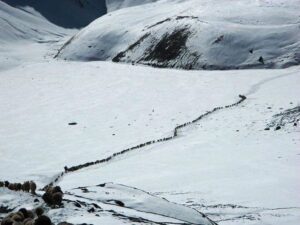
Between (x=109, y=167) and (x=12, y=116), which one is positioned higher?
(x=109, y=167)

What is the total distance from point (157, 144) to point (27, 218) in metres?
21.4

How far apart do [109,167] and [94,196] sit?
1240cm

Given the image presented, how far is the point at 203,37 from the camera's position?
67812 millimetres

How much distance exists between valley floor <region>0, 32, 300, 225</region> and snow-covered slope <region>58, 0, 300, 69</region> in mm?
4250

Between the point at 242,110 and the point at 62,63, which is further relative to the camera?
the point at 62,63

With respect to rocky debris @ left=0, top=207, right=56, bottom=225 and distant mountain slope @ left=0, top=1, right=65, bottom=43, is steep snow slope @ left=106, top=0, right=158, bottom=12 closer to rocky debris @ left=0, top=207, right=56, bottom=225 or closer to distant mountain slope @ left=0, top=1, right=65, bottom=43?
distant mountain slope @ left=0, top=1, right=65, bottom=43

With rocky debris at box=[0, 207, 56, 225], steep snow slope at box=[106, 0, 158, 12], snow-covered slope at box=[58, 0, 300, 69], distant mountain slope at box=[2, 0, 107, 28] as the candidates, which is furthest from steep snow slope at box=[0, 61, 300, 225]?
steep snow slope at box=[106, 0, 158, 12]

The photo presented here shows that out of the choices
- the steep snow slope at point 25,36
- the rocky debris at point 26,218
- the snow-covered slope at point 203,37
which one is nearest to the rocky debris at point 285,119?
the rocky debris at point 26,218

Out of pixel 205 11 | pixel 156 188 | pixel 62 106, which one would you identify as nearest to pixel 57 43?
pixel 205 11

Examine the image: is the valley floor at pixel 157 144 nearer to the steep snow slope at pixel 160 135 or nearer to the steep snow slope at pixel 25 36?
the steep snow slope at pixel 160 135

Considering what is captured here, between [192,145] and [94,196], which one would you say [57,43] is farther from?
[94,196]

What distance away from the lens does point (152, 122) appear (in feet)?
125

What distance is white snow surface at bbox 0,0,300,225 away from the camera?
542 inches

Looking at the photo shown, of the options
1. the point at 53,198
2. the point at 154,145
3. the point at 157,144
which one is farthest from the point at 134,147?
→ the point at 53,198
